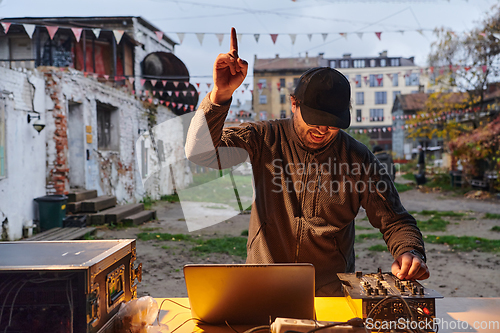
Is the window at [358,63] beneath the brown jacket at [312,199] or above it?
above

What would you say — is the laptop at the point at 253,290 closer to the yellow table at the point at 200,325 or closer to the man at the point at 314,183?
the yellow table at the point at 200,325

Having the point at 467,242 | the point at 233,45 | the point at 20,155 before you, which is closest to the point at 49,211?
the point at 20,155

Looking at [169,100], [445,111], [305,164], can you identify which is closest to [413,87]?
[445,111]

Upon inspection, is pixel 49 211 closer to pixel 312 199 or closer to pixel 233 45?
pixel 312 199

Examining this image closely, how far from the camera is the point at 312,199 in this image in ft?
6.31

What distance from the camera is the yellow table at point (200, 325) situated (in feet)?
4.61

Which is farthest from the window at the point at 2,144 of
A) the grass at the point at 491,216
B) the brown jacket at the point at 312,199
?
the grass at the point at 491,216

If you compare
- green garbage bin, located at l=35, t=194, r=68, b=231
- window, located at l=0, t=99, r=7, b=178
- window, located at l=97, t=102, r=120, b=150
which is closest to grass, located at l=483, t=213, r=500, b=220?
green garbage bin, located at l=35, t=194, r=68, b=231

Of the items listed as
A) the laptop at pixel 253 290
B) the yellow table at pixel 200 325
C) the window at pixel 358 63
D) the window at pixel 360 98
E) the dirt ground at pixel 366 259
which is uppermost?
the window at pixel 358 63

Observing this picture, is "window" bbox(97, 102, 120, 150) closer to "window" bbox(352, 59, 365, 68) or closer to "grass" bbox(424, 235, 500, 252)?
"grass" bbox(424, 235, 500, 252)

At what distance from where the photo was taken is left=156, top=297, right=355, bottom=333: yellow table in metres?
1.40

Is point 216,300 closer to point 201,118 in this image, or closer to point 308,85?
point 201,118

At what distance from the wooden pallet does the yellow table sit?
17.7 feet

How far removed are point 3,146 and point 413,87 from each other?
50.8 meters
